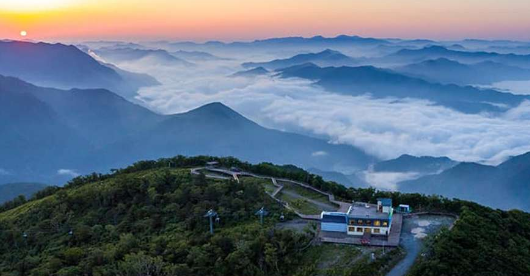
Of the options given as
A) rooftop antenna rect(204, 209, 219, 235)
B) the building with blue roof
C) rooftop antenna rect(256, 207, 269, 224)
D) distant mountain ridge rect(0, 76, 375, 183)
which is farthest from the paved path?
distant mountain ridge rect(0, 76, 375, 183)

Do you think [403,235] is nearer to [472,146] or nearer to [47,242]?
[47,242]

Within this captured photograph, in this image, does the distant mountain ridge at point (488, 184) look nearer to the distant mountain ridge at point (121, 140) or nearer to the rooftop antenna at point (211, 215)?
the distant mountain ridge at point (121, 140)

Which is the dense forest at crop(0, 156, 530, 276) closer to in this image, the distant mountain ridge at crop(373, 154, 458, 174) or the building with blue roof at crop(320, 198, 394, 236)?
the building with blue roof at crop(320, 198, 394, 236)

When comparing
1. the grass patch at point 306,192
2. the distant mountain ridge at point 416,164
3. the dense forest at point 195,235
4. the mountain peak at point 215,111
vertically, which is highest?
the mountain peak at point 215,111

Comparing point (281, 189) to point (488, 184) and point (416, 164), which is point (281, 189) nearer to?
point (488, 184)

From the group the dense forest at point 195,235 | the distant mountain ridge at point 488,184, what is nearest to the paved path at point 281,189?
the dense forest at point 195,235

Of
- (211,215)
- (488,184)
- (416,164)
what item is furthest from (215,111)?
(211,215)
